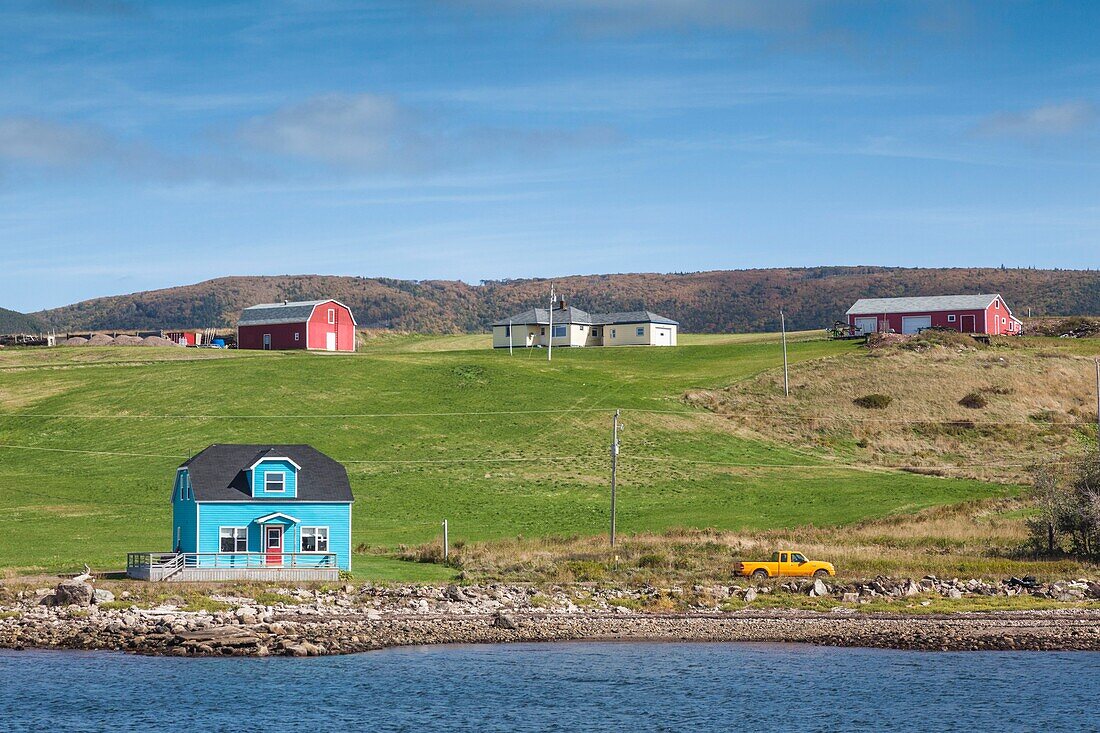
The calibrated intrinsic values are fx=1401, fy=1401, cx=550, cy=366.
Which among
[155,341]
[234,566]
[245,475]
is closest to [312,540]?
[234,566]

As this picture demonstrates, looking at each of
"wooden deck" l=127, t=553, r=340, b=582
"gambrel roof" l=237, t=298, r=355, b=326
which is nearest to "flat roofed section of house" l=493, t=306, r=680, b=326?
"gambrel roof" l=237, t=298, r=355, b=326

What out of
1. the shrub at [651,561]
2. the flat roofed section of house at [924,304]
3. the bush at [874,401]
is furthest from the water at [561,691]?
the flat roofed section of house at [924,304]

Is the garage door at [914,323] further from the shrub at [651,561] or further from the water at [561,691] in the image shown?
the water at [561,691]

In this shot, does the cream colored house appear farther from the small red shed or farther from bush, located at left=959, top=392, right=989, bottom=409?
bush, located at left=959, top=392, right=989, bottom=409

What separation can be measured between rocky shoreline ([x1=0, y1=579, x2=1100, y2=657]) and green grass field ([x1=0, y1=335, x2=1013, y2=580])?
610 centimetres

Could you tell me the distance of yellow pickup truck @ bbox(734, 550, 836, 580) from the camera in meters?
57.5

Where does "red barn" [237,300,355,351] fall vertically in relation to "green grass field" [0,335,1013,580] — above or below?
above

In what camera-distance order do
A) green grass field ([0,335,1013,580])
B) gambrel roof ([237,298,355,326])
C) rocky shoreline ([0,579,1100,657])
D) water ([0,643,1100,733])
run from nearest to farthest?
water ([0,643,1100,733])
rocky shoreline ([0,579,1100,657])
green grass field ([0,335,1013,580])
gambrel roof ([237,298,355,326])

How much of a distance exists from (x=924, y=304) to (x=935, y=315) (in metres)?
2.59

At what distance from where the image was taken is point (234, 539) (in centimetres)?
5656

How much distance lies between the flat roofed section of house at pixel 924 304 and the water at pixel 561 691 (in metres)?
95.8

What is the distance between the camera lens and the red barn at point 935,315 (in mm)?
137375

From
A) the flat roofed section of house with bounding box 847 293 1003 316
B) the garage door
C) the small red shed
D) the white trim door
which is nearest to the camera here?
the flat roofed section of house with bounding box 847 293 1003 316

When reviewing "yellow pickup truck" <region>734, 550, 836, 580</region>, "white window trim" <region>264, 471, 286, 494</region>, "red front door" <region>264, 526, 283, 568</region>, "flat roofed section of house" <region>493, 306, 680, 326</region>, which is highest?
"flat roofed section of house" <region>493, 306, 680, 326</region>
